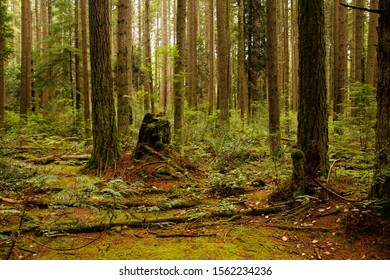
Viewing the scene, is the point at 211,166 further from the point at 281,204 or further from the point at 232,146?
the point at 281,204

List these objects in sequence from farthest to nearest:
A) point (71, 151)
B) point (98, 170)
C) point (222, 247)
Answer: point (71, 151) < point (98, 170) < point (222, 247)

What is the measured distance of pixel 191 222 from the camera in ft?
14.6

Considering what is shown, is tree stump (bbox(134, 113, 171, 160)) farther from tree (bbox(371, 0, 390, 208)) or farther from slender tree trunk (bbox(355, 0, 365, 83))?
slender tree trunk (bbox(355, 0, 365, 83))

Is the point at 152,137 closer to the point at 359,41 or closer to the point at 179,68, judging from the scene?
the point at 179,68

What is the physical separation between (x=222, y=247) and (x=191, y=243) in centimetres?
39

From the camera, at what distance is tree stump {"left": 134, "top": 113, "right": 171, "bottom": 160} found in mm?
7465

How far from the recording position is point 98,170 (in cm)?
690

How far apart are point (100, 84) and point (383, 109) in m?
5.65

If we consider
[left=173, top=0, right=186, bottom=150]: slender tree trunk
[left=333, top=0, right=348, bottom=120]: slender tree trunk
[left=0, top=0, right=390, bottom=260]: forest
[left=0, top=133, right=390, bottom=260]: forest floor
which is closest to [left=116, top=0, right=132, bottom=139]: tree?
[left=0, top=0, right=390, bottom=260]: forest

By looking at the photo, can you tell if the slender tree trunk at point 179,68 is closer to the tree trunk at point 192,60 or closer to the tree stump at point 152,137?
the tree stump at point 152,137

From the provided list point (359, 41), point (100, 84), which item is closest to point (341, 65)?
point (359, 41)

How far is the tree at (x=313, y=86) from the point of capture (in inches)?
197
